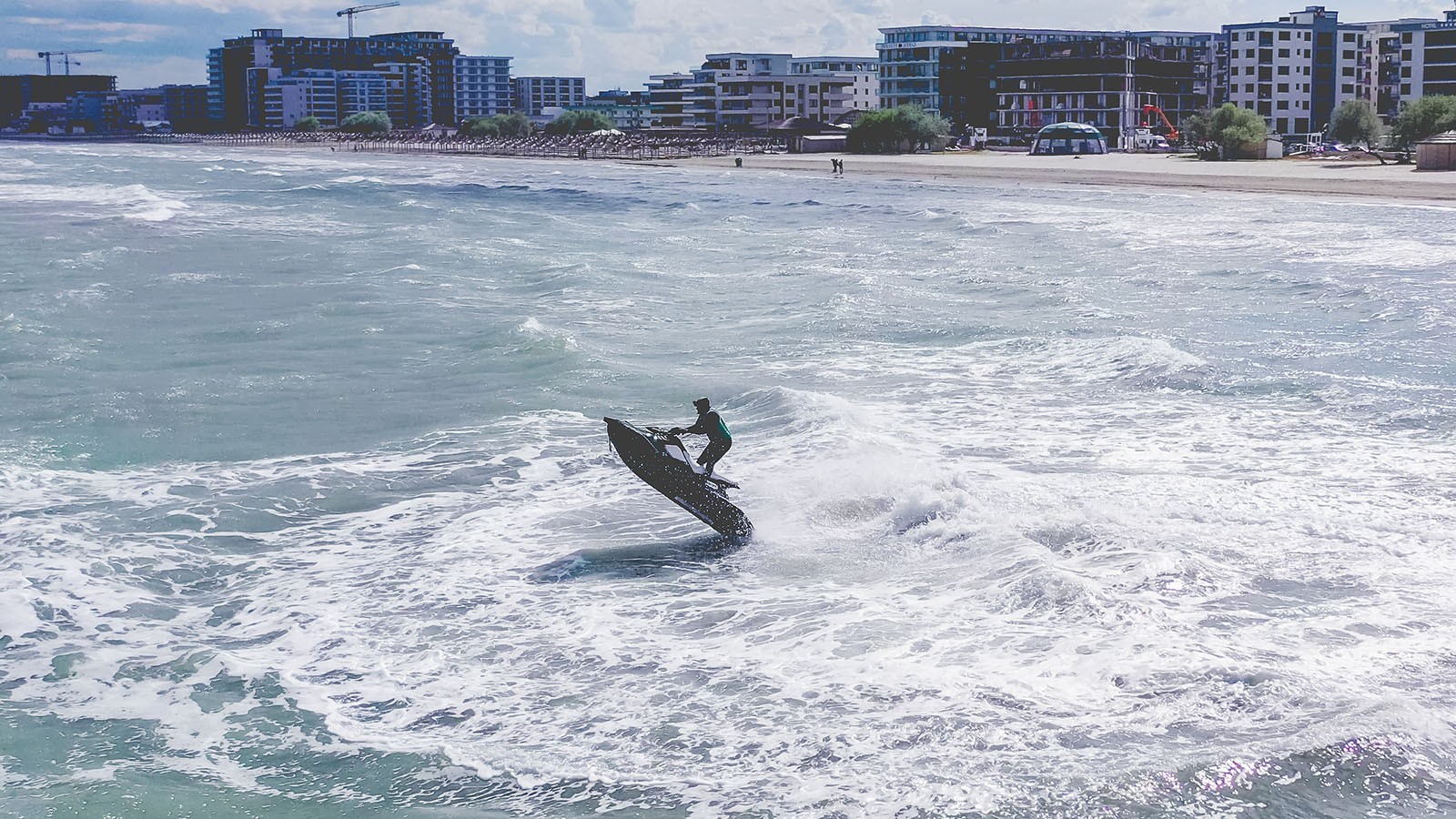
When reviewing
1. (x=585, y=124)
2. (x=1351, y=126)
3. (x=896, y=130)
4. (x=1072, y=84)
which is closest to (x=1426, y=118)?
(x=1351, y=126)

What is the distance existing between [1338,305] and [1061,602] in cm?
2235

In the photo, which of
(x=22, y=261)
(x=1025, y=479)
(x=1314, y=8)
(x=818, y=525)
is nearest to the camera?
(x=818, y=525)

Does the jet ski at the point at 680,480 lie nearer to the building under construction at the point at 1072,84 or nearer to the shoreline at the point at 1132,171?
the shoreline at the point at 1132,171

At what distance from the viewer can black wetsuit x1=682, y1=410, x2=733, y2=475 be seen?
50.0 ft

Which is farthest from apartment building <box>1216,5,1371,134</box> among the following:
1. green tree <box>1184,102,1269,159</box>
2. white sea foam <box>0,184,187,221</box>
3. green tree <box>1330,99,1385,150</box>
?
white sea foam <box>0,184,187,221</box>

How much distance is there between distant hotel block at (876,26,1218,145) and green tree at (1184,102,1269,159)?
1133 inches

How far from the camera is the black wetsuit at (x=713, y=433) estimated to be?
15.2 meters

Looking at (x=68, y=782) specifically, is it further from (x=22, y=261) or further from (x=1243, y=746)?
(x=22, y=261)

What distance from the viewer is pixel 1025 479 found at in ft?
57.0

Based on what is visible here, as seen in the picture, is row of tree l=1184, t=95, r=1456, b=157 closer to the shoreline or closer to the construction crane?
the shoreline

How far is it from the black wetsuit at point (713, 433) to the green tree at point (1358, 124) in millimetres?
114727

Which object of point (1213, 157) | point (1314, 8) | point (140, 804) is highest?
point (1314, 8)

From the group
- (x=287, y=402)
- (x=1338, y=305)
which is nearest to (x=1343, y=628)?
(x=287, y=402)

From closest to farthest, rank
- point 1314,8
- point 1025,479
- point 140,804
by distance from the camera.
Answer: point 140,804 → point 1025,479 → point 1314,8
